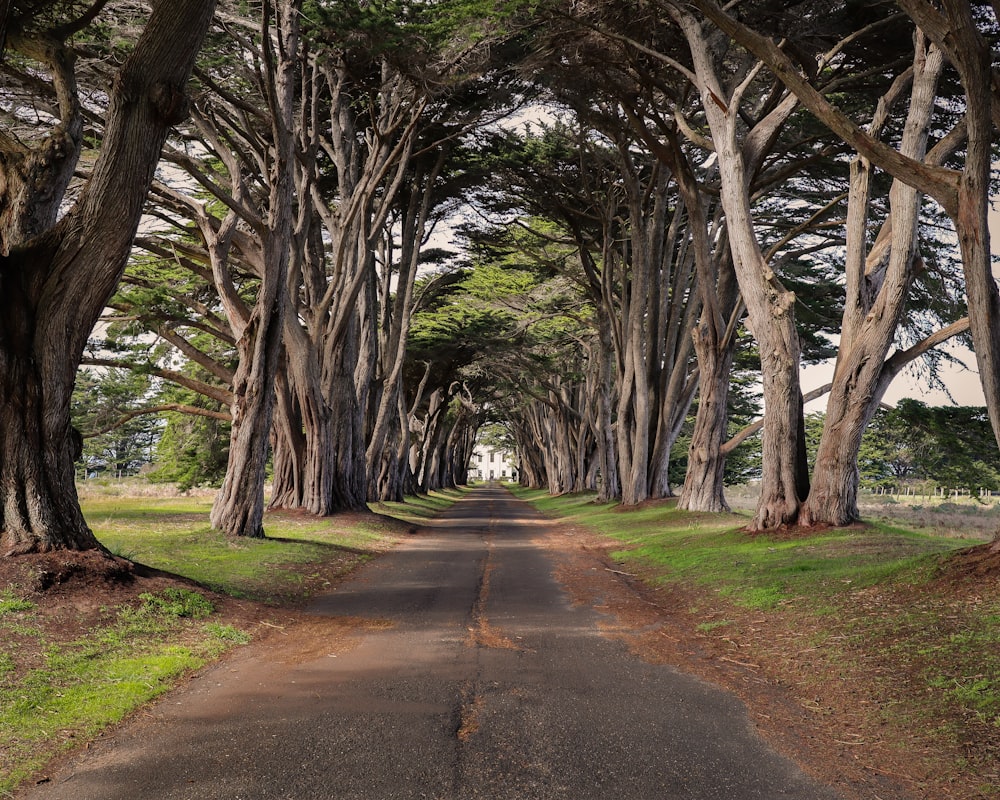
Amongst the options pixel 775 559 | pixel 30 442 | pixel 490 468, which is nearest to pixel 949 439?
pixel 775 559

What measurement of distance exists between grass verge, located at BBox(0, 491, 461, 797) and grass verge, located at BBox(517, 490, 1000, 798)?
14.0 feet

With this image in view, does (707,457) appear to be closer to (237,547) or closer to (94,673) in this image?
(237,547)

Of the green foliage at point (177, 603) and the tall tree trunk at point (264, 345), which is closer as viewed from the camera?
the green foliage at point (177, 603)

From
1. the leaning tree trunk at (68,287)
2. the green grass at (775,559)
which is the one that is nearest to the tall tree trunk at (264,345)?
the leaning tree trunk at (68,287)

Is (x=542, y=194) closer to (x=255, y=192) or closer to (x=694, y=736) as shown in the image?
(x=255, y=192)

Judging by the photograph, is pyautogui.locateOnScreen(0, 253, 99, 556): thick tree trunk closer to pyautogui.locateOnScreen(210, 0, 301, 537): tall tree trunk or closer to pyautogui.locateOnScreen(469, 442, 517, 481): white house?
pyautogui.locateOnScreen(210, 0, 301, 537): tall tree trunk

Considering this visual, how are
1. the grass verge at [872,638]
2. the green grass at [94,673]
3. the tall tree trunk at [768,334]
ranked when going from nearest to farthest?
the green grass at [94,673], the grass verge at [872,638], the tall tree trunk at [768,334]

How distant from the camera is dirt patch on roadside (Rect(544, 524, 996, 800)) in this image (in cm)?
427

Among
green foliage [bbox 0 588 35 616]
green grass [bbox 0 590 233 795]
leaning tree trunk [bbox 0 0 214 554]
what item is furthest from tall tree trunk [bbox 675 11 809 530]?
green foliage [bbox 0 588 35 616]

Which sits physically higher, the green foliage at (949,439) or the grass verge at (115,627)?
the green foliage at (949,439)

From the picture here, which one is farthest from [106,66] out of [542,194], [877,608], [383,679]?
[877,608]

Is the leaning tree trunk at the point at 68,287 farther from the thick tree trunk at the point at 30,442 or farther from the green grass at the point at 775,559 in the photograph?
the green grass at the point at 775,559

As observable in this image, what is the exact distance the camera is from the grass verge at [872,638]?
4613 millimetres

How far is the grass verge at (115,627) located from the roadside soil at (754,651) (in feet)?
0.12
